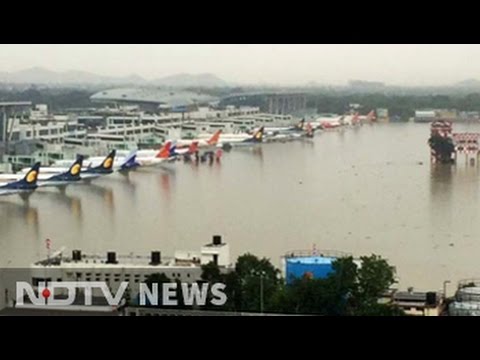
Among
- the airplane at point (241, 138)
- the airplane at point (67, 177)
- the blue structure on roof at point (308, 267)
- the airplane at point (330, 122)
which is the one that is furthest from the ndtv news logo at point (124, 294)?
the airplane at point (330, 122)

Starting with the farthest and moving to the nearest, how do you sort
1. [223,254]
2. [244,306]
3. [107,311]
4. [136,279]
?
[223,254] < [136,279] < [244,306] < [107,311]

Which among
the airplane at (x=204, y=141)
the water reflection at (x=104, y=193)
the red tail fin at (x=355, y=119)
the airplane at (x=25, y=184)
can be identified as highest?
the red tail fin at (x=355, y=119)

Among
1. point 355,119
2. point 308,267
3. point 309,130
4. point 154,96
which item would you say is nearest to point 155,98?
point 154,96

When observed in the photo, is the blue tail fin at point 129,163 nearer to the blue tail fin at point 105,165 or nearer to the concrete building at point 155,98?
the blue tail fin at point 105,165

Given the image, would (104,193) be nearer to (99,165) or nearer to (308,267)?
(99,165)

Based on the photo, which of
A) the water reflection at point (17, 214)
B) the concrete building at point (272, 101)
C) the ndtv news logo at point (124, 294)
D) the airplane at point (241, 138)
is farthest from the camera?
the airplane at point (241, 138)

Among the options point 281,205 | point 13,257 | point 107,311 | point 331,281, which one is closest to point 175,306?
point 107,311

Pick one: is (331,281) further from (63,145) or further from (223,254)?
(63,145)
